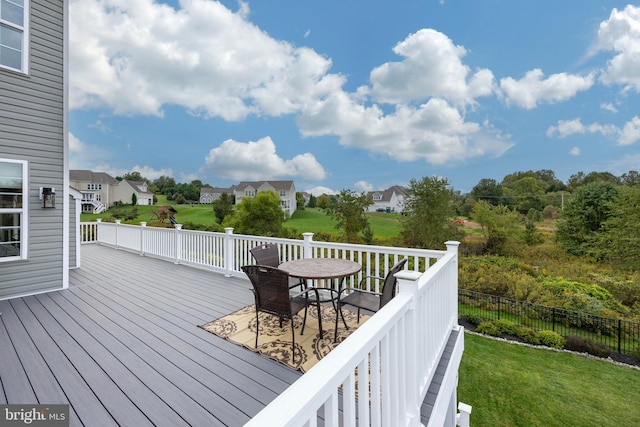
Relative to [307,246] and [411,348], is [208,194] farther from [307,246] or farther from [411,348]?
[411,348]

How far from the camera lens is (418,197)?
52.2ft

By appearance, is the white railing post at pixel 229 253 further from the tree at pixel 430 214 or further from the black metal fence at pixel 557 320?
the tree at pixel 430 214

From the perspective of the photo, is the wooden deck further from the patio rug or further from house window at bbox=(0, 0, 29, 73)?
house window at bbox=(0, 0, 29, 73)

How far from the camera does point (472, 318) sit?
33.5 feet

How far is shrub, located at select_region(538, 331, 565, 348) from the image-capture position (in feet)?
28.2

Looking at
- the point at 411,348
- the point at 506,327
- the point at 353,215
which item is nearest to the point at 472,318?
the point at 506,327

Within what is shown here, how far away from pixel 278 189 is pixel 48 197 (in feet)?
110

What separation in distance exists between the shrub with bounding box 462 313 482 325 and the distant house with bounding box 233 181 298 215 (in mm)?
28457

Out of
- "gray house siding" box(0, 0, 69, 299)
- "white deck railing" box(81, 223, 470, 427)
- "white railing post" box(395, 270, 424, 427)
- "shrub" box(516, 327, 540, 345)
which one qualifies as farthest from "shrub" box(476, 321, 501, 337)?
"gray house siding" box(0, 0, 69, 299)

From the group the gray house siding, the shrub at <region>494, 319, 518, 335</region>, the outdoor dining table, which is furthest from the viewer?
the shrub at <region>494, 319, 518, 335</region>

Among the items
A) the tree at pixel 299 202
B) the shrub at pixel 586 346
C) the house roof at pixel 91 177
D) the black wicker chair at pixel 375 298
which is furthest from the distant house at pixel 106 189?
the shrub at pixel 586 346

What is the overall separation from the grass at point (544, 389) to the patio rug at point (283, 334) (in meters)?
4.76

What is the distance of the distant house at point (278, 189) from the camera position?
38.0 metres

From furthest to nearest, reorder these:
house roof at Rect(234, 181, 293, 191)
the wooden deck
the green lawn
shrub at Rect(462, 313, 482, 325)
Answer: house roof at Rect(234, 181, 293, 191)
the green lawn
shrub at Rect(462, 313, 482, 325)
the wooden deck
